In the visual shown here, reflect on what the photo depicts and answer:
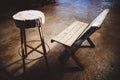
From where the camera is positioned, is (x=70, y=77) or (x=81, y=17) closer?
(x=70, y=77)

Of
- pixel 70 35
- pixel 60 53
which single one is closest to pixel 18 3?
pixel 60 53

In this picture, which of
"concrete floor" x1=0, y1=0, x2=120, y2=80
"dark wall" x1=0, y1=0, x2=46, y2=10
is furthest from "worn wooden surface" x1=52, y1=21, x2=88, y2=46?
"dark wall" x1=0, y1=0, x2=46, y2=10

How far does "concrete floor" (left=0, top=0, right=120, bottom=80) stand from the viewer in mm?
2641

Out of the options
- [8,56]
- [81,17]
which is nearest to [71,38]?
[8,56]

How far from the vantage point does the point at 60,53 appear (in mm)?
3225

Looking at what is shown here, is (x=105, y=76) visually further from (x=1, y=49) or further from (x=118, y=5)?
(x=118, y=5)

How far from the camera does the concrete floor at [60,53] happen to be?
2641 millimetres

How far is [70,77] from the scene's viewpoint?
8.54 feet

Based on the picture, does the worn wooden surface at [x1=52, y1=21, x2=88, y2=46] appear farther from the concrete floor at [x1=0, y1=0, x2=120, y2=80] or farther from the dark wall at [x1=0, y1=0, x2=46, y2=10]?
the dark wall at [x1=0, y1=0, x2=46, y2=10]

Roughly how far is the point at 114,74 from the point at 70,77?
814mm

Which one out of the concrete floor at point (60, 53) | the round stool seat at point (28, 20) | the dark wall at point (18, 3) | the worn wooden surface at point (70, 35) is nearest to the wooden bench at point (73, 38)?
the worn wooden surface at point (70, 35)

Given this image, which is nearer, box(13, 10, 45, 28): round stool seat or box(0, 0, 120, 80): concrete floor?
box(13, 10, 45, 28): round stool seat

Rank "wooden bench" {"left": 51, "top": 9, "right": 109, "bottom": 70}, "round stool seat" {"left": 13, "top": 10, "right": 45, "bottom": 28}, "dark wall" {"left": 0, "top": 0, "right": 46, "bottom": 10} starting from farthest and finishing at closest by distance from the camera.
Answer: "dark wall" {"left": 0, "top": 0, "right": 46, "bottom": 10} → "wooden bench" {"left": 51, "top": 9, "right": 109, "bottom": 70} → "round stool seat" {"left": 13, "top": 10, "right": 45, "bottom": 28}

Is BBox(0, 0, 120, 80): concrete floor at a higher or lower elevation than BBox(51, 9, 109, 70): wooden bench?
lower
